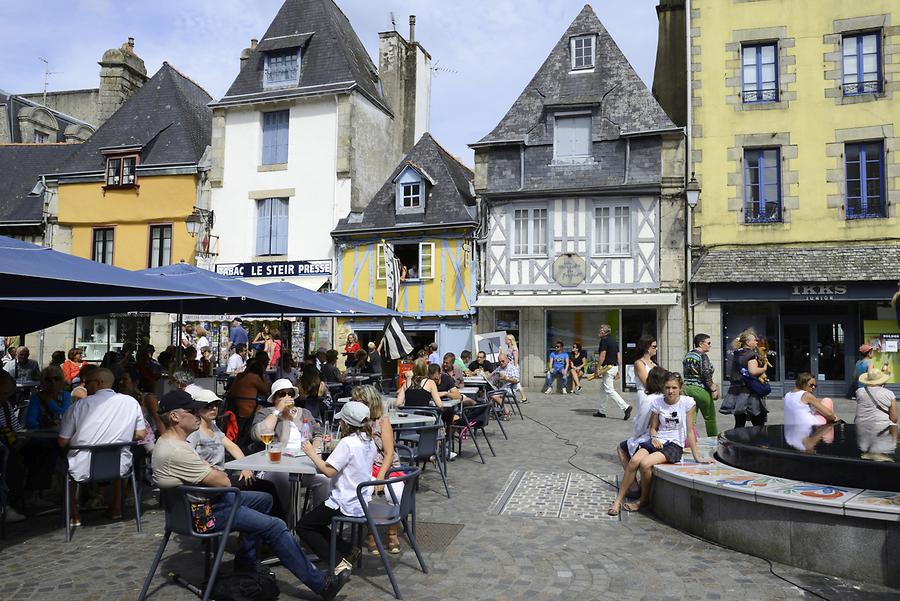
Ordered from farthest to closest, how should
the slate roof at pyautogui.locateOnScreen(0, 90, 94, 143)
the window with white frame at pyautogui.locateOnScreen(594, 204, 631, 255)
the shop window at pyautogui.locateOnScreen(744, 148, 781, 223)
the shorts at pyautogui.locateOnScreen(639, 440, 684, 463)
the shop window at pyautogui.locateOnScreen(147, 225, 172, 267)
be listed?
the slate roof at pyautogui.locateOnScreen(0, 90, 94, 143)
the shop window at pyautogui.locateOnScreen(147, 225, 172, 267)
the window with white frame at pyautogui.locateOnScreen(594, 204, 631, 255)
the shop window at pyautogui.locateOnScreen(744, 148, 781, 223)
the shorts at pyautogui.locateOnScreen(639, 440, 684, 463)

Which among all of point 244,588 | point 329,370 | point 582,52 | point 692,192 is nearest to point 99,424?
point 244,588

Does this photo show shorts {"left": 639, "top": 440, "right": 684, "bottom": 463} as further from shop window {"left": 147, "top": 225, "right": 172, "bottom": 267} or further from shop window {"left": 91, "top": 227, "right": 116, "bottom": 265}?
shop window {"left": 91, "top": 227, "right": 116, "bottom": 265}

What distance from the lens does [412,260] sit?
20.0 m

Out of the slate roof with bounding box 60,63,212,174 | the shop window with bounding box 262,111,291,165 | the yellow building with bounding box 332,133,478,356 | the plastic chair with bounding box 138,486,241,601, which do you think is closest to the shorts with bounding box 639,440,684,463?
the plastic chair with bounding box 138,486,241,601

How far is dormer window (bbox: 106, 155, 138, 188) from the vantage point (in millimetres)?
22203

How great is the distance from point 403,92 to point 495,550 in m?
21.0

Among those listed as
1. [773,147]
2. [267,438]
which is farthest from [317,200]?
[267,438]

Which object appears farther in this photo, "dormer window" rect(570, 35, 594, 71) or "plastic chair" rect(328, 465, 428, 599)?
"dormer window" rect(570, 35, 594, 71)

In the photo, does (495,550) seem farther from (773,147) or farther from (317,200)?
(317,200)

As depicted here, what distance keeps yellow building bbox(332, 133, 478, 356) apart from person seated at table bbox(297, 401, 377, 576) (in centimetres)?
1413

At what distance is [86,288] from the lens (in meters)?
6.03

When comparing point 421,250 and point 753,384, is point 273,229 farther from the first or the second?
point 753,384

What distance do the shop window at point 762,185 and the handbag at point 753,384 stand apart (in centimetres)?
985

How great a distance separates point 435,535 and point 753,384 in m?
4.39
